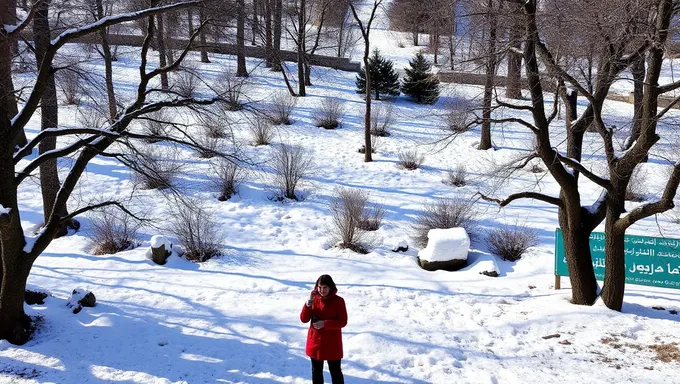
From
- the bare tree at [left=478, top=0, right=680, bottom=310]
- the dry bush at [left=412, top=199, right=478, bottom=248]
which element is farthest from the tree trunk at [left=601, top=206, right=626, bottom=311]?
the dry bush at [left=412, top=199, right=478, bottom=248]

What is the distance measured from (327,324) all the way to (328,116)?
1477 centimetres

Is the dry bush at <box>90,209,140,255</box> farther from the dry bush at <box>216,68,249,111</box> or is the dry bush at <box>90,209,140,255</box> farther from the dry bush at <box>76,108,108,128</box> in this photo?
the dry bush at <box>216,68,249,111</box>

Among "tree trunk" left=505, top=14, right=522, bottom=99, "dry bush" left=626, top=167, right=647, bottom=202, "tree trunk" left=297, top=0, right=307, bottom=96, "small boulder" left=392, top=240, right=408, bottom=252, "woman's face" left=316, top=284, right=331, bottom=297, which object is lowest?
"small boulder" left=392, top=240, right=408, bottom=252

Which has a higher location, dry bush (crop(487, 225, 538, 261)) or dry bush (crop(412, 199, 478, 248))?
dry bush (crop(412, 199, 478, 248))

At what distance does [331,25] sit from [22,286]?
2776 cm

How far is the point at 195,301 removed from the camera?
7742mm

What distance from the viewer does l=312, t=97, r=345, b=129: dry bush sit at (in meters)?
19.0

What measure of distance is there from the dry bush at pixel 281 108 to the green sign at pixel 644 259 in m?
11.8

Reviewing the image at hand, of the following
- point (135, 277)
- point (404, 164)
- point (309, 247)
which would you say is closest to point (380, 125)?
point (404, 164)

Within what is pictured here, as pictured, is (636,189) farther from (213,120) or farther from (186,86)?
(213,120)

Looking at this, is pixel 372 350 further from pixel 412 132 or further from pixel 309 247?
pixel 412 132

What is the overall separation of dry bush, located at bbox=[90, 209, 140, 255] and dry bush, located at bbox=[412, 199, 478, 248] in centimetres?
592

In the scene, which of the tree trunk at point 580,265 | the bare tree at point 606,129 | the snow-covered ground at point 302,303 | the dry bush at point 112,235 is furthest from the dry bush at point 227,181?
the tree trunk at point 580,265

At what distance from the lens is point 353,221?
10766 mm
